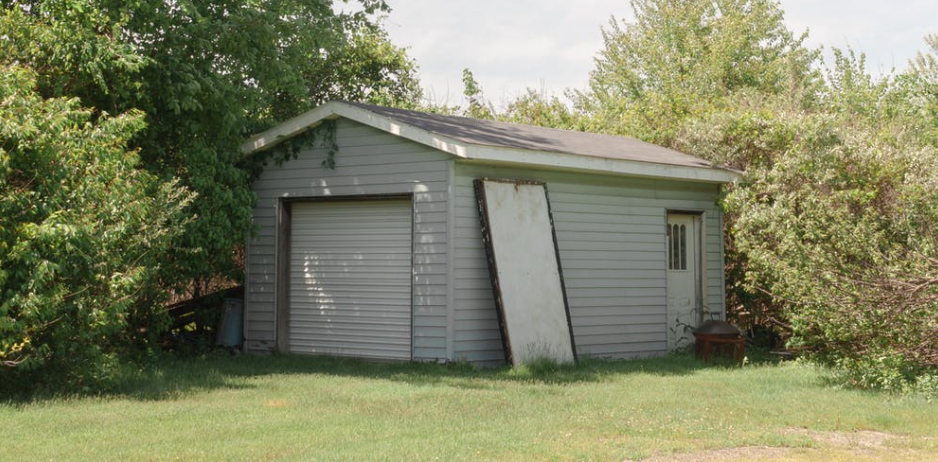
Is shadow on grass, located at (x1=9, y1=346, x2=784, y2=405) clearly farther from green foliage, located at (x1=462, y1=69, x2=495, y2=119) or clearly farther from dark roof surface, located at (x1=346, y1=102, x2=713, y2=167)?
green foliage, located at (x1=462, y1=69, x2=495, y2=119)

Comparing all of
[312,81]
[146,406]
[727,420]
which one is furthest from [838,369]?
[312,81]

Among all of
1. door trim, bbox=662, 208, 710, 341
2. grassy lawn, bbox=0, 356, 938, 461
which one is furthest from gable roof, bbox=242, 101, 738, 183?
grassy lawn, bbox=0, 356, 938, 461

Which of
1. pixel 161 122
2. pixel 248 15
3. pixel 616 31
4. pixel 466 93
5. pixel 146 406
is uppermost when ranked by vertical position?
pixel 616 31

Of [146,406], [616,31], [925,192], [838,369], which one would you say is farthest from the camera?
[616,31]

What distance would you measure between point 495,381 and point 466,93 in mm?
22359

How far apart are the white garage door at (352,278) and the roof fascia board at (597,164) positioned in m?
1.55

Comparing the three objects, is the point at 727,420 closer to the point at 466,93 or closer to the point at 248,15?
the point at 248,15

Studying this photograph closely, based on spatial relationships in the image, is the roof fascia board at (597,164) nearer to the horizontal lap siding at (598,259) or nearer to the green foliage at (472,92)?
the horizontal lap siding at (598,259)

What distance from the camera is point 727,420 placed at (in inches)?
→ 351

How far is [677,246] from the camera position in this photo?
16.2m

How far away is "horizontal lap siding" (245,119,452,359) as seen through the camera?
13.1 metres

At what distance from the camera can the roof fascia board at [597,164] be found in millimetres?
12852

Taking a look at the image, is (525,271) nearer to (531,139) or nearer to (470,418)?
(531,139)

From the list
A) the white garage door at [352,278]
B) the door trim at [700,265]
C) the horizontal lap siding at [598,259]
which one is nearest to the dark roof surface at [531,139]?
the horizontal lap siding at [598,259]
